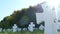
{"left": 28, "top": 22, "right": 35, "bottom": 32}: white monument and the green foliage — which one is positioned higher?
the green foliage

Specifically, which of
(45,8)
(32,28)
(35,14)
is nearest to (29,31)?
(32,28)

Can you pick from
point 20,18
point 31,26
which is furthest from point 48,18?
point 20,18

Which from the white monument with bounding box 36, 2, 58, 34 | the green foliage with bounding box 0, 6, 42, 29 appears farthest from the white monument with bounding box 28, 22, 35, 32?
the white monument with bounding box 36, 2, 58, 34

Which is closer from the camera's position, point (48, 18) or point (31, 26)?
point (48, 18)

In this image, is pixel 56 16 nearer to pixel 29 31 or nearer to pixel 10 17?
pixel 29 31

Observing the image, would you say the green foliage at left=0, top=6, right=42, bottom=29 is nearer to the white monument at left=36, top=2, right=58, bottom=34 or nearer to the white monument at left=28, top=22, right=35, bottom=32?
the white monument at left=28, top=22, right=35, bottom=32

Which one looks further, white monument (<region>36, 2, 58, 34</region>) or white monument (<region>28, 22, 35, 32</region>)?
white monument (<region>28, 22, 35, 32</region>)

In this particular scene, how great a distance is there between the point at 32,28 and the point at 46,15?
0.28 metres

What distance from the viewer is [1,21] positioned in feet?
7.34

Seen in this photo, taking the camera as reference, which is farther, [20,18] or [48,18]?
[20,18]

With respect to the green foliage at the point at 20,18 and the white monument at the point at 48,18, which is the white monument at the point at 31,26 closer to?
the green foliage at the point at 20,18

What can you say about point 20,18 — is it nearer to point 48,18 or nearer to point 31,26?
point 31,26

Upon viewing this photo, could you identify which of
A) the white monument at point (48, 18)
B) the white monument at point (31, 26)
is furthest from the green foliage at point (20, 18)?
the white monument at point (48, 18)

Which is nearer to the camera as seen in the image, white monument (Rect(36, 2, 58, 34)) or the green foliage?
white monument (Rect(36, 2, 58, 34))
